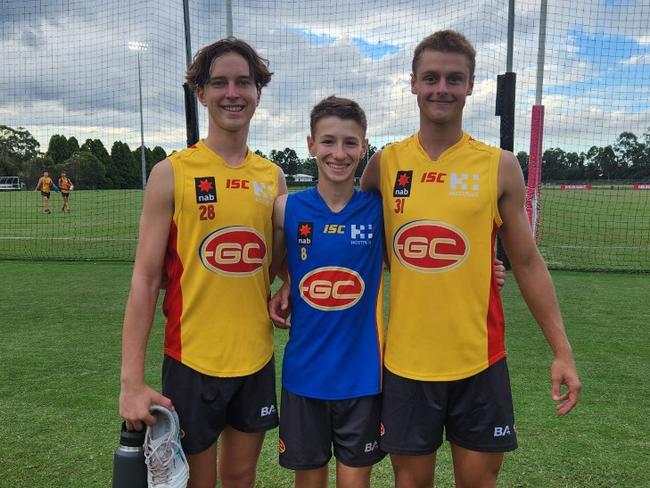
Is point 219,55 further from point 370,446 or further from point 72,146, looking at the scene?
point 72,146

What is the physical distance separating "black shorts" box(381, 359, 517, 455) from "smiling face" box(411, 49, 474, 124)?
918 millimetres

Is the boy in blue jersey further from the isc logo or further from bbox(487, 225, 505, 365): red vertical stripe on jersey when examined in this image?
bbox(487, 225, 505, 365): red vertical stripe on jersey

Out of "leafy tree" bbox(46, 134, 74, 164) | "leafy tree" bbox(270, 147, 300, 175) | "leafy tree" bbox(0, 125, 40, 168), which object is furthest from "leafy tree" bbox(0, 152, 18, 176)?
"leafy tree" bbox(270, 147, 300, 175)

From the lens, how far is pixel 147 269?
1809mm

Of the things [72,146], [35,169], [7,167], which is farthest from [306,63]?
[7,167]

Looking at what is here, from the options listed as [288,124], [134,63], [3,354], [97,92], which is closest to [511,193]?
[3,354]

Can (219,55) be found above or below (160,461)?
above

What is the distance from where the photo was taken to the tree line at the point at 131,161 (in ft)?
30.9

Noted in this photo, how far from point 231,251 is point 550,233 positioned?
44.9 feet

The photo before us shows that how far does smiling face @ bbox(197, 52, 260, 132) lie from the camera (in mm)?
1897

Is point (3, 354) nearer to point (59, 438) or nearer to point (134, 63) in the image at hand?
point (59, 438)

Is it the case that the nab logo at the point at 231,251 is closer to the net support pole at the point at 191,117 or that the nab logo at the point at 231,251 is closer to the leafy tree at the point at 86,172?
the net support pole at the point at 191,117

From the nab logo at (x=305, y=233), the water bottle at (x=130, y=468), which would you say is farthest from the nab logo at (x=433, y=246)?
the water bottle at (x=130, y=468)

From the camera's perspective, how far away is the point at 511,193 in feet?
6.10
